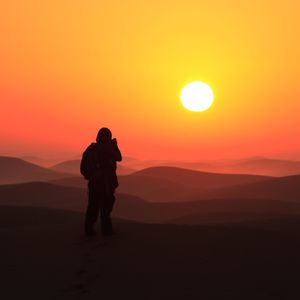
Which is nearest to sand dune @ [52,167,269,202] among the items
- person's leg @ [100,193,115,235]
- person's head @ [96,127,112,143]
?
person's leg @ [100,193,115,235]

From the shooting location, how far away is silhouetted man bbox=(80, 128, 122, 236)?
9289 millimetres

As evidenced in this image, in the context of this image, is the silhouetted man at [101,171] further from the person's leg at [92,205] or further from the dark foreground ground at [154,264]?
the dark foreground ground at [154,264]

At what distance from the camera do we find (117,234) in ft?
31.6

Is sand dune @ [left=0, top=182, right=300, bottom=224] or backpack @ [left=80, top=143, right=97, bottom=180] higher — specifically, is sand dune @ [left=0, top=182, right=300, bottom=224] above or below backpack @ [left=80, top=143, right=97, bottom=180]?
below

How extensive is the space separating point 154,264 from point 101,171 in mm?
2407

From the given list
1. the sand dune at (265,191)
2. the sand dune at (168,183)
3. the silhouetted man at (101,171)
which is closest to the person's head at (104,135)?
the silhouetted man at (101,171)

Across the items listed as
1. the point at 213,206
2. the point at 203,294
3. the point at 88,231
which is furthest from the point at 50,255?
the point at 213,206

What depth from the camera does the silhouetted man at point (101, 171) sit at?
929 cm

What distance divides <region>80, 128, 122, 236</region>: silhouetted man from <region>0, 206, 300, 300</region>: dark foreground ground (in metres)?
0.63

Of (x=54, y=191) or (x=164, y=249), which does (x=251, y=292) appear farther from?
(x=54, y=191)

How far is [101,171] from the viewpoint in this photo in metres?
9.32

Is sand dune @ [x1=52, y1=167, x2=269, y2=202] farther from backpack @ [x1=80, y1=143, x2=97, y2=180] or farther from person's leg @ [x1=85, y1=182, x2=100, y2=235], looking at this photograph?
backpack @ [x1=80, y1=143, x2=97, y2=180]

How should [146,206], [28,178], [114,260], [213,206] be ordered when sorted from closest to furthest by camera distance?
[114,260], [213,206], [146,206], [28,178]

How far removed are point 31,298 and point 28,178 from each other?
77502 millimetres
